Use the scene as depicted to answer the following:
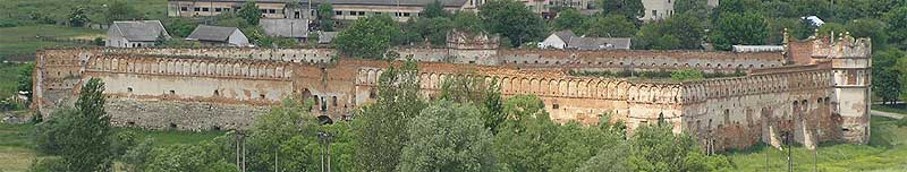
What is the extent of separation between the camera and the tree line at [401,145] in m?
69.4

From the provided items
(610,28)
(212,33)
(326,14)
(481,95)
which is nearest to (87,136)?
(481,95)

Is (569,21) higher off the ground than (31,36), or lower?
higher

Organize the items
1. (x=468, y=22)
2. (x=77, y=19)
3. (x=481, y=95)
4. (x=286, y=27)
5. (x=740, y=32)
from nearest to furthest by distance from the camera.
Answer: (x=481, y=95)
(x=740, y=32)
(x=468, y=22)
(x=286, y=27)
(x=77, y=19)

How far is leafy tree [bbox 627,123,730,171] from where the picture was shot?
70.2m

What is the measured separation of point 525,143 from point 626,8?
84.7 m

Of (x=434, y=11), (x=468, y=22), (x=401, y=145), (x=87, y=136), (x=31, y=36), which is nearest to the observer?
(x=401, y=145)

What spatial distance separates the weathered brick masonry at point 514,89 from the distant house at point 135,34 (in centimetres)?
1785

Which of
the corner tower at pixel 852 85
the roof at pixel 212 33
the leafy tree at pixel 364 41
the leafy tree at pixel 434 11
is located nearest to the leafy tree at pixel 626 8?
the leafy tree at pixel 434 11

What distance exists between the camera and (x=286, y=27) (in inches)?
5448

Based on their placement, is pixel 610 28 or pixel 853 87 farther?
pixel 610 28

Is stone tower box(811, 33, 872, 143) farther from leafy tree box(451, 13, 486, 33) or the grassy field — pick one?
leafy tree box(451, 13, 486, 33)

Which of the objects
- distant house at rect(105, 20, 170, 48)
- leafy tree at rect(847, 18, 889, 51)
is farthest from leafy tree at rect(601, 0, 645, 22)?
distant house at rect(105, 20, 170, 48)

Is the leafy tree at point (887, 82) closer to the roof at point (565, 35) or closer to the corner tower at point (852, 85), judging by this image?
the corner tower at point (852, 85)

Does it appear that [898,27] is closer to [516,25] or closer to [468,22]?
[516,25]
